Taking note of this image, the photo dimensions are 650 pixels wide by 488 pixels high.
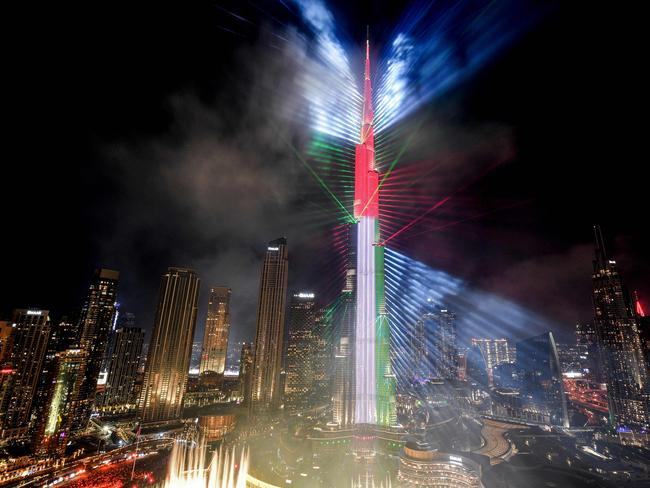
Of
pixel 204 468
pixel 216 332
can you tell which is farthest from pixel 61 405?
pixel 216 332

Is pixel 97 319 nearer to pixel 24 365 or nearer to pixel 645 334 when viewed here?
pixel 24 365

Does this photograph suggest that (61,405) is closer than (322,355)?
Yes

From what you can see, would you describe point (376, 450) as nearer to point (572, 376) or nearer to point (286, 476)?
point (286, 476)

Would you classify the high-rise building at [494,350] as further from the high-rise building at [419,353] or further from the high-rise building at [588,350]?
the high-rise building at [419,353]

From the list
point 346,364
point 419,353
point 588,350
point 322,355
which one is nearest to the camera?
point 346,364

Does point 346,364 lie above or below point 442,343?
below

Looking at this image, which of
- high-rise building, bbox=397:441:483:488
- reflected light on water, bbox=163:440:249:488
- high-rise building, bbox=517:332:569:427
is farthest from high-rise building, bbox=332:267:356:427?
high-rise building, bbox=517:332:569:427

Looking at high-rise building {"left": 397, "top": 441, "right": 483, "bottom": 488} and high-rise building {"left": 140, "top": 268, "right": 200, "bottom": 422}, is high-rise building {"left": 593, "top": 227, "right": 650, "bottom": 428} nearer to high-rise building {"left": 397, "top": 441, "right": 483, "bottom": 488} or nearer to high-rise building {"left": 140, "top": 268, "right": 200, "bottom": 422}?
high-rise building {"left": 397, "top": 441, "right": 483, "bottom": 488}
